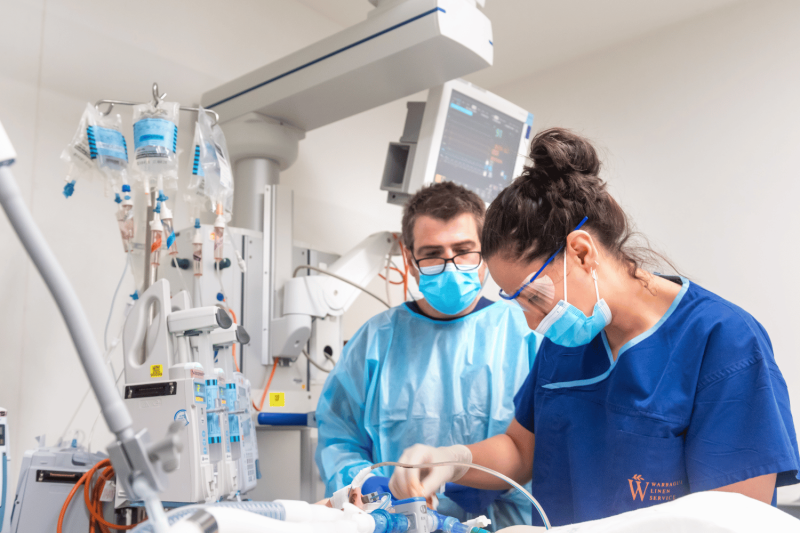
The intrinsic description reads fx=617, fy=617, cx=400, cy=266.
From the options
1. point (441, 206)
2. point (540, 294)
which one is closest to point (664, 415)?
point (540, 294)

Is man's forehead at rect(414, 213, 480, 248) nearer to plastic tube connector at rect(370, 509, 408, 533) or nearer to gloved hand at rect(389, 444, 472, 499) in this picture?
gloved hand at rect(389, 444, 472, 499)

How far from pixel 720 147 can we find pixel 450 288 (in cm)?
218

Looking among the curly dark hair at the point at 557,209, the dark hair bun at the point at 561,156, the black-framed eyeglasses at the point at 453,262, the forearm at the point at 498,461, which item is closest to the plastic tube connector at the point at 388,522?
the forearm at the point at 498,461

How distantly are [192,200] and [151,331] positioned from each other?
1.43ft

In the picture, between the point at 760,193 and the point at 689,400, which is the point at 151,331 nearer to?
the point at 689,400

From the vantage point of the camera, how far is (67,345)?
218 cm

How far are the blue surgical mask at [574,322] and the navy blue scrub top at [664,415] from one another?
0.07 m

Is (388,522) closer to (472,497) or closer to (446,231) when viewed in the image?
(472,497)

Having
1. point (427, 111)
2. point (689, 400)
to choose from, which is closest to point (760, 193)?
point (427, 111)

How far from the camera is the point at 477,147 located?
8.16 feet

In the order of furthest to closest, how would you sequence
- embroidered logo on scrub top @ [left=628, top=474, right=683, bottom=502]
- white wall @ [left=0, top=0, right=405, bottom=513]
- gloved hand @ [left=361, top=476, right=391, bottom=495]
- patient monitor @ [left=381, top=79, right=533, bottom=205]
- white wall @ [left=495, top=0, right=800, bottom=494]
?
white wall @ [left=495, top=0, right=800, bottom=494]
patient monitor @ [left=381, top=79, right=533, bottom=205]
white wall @ [left=0, top=0, right=405, bottom=513]
gloved hand @ [left=361, top=476, right=391, bottom=495]
embroidered logo on scrub top @ [left=628, top=474, right=683, bottom=502]

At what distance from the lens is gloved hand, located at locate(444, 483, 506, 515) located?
1.52m

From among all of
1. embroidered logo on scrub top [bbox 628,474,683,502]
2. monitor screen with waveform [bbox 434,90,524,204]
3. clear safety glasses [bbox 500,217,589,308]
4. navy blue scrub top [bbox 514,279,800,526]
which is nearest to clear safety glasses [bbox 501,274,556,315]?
clear safety glasses [bbox 500,217,589,308]

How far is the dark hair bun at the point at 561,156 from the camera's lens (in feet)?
3.93
